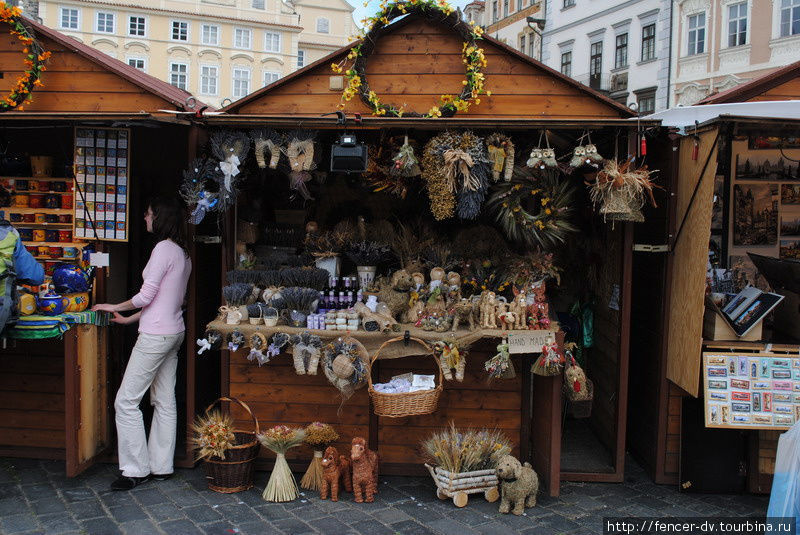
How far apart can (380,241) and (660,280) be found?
2.49 metres

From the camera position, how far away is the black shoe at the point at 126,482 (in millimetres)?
5074

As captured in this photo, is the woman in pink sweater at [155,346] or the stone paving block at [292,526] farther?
the woman in pink sweater at [155,346]

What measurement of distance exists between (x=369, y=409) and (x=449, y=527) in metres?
1.25

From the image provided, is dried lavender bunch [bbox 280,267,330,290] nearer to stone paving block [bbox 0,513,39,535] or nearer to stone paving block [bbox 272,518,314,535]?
stone paving block [bbox 272,518,314,535]

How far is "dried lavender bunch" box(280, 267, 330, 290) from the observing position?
547 centimetres

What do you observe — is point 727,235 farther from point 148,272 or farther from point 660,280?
point 148,272

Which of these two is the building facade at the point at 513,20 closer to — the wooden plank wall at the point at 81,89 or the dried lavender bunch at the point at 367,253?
the dried lavender bunch at the point at 367,253

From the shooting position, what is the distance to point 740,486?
523 centimetres

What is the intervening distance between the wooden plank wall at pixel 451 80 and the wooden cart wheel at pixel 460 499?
10.1ft

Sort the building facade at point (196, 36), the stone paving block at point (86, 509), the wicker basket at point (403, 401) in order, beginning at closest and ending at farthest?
the stone paving block at point (86, 509) < the wicker basket at point (403, 401) < the building facade at point (196, 36)

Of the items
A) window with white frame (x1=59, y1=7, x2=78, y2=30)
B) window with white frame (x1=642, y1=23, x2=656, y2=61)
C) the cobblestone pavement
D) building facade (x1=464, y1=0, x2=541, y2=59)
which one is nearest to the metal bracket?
the cobblestone pavement

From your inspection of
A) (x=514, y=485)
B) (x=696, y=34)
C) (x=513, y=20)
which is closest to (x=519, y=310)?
(x=514, y=485)

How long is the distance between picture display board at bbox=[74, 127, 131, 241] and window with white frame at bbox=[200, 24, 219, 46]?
39.3 meters

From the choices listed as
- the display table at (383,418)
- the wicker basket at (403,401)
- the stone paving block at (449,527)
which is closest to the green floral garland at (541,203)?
the display table at (383,418)
